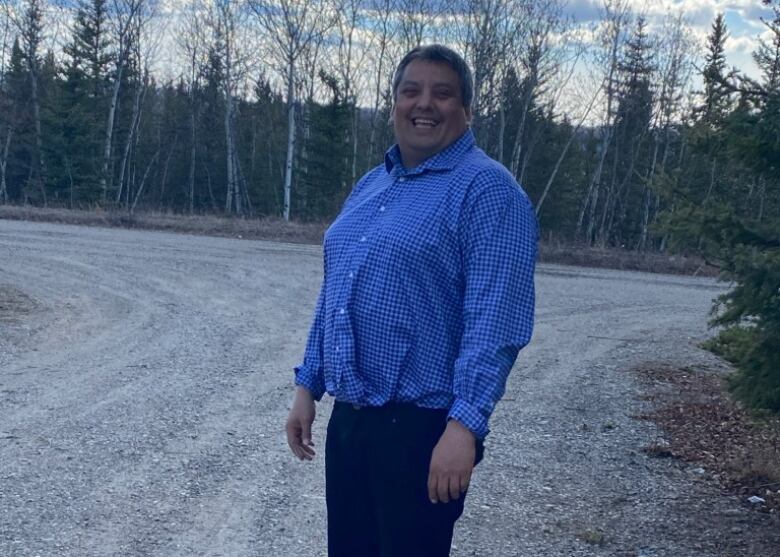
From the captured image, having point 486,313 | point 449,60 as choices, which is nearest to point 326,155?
point 449,60

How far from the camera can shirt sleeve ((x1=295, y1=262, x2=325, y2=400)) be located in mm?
2875

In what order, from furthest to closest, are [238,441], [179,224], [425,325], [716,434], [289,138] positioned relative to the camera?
1. [289,138]
2. [179,224]
3. [716,434]
4. [238,441]
5. [425,325]

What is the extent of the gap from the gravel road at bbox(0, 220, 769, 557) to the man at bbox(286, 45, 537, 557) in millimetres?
2243

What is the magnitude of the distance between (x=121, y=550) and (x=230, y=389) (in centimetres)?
359

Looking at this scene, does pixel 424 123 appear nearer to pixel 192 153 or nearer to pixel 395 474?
pixel 395 474

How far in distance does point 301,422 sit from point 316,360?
22 centimetres

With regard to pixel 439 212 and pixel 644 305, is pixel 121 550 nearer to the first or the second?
pixel 439 212

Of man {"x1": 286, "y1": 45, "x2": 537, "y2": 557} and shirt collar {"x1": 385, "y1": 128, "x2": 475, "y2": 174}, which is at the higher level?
shirt collar {"x1": 385, "y1": 128, "x2": 475, "y2": 174}

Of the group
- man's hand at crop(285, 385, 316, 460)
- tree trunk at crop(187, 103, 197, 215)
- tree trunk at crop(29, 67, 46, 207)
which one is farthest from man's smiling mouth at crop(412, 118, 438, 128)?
tree trunk at crop(187, 103, 197, 215)

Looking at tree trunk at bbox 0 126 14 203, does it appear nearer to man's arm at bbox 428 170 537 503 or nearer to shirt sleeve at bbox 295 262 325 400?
shirt sleeve at bbox 295 262 325 400

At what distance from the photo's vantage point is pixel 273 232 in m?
25.2

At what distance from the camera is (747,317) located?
5.25 m

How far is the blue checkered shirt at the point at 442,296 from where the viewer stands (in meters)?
2.39

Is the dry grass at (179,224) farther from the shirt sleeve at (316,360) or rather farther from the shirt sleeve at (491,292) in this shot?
the shirt sleeve at (491,292)
